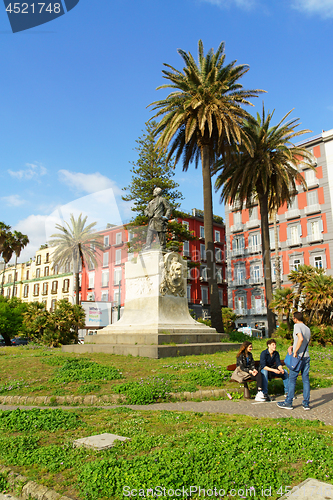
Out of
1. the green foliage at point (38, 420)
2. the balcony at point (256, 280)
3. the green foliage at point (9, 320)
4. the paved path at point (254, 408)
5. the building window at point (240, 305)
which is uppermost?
the balcony at point (256, 280)

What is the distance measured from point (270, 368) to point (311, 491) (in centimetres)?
466

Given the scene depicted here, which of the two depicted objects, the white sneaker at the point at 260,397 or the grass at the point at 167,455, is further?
the white sneaker at the point at 260,397

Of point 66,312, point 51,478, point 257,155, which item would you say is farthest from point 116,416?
point 257,155

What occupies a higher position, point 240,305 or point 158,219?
point 158,219

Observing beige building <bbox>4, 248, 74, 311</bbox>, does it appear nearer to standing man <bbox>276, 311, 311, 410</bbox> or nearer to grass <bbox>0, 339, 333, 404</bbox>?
grass <bbox>0, 339, 333, 404</bbox>

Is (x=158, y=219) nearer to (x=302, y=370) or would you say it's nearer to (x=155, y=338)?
(x=155, y=338)

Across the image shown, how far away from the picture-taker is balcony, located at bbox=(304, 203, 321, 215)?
41.6m

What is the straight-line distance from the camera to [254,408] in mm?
6977

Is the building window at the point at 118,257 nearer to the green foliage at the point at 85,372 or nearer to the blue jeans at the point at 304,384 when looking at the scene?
the green foliage at the point at 85,372

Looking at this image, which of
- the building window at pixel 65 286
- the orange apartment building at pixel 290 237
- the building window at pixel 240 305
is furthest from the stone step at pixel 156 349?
the building window at pixel 65 286

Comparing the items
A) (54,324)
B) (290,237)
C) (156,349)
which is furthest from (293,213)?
(156,349)

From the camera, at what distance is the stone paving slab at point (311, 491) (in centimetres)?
308

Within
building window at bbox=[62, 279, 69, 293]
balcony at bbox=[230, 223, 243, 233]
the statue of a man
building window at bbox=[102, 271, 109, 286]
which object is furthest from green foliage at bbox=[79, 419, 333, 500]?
building window at bbox=[62, 279, 69, 293]

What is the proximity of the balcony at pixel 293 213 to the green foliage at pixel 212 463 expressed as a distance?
41.6 metres
